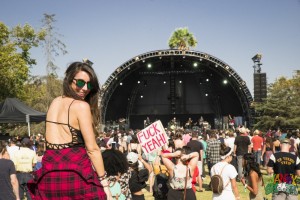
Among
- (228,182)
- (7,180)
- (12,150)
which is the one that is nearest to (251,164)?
(228,182)

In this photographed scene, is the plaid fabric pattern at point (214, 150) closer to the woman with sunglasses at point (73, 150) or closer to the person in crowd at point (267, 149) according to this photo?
the person in crowd at point (267, 149)

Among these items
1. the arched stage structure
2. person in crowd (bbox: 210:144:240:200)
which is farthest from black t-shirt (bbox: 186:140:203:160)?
the arched stage structure

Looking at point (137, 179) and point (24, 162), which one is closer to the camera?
point (137, 179)

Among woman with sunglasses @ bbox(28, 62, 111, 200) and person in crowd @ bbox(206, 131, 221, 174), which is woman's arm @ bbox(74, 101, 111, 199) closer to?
woman with sunglasses @ bbox(28, 62, 111, 200)

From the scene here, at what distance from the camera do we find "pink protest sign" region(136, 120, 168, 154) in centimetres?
993

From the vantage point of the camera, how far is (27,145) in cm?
1134

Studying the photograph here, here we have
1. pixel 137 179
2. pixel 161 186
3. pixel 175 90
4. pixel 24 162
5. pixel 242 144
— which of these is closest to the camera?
pixel 137 179

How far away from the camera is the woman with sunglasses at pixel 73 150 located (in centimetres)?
288

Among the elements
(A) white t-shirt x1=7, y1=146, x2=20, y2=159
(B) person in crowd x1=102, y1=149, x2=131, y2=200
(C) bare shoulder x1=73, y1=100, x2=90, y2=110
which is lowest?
(A) white t-shirt x1=7, y1=146, x2=20, y2=159

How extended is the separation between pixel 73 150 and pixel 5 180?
18.2 ft

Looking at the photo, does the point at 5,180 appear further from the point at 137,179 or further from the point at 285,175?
the point at 285,175

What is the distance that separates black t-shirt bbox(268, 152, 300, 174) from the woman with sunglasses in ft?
17.6

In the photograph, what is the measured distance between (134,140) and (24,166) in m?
3.67

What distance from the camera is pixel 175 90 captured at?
142 feet
